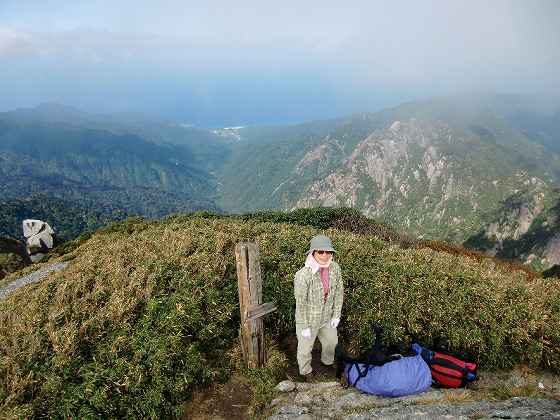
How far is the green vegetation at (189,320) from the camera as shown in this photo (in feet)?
18.9

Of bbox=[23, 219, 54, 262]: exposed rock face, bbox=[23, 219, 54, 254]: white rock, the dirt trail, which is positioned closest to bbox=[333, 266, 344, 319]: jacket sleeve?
the dirt trail

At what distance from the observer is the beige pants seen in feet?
23.4

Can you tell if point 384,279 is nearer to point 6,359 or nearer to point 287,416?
point 287,416

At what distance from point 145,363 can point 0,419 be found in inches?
78.1

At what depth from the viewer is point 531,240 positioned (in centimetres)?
16188

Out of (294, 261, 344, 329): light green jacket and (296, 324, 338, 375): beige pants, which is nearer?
(294, 261, 344, 329): light green jacket

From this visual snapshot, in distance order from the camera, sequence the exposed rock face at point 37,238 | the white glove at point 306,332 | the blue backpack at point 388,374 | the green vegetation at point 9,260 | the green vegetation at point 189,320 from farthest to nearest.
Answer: the exposed rock face at point 37,238 → the green vegetation at point 9,260 → the white glove at point 306,332 → the blue backpack at point 388,374 → the green vegetation at point 189,320

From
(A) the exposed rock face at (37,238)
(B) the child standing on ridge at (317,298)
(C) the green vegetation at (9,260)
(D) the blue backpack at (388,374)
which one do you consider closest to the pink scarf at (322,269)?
(B) the child standing on ridge at (317,298)

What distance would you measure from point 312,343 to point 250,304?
145cm

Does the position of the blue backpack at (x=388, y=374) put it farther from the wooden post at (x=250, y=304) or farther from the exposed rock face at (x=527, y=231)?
the exposed rock face at (x=527, y=231)

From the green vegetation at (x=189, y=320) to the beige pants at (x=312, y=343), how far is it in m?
0.54

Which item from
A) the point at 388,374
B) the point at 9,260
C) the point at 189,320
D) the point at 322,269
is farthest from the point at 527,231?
the point at 189,320

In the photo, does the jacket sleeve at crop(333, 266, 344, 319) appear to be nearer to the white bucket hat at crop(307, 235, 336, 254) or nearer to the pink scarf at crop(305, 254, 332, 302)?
the pink scarf at crop(305, 254, 332, 302)

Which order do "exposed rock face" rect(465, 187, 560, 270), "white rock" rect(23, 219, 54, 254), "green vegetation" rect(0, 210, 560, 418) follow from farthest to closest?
"exposed rock face" rect(465, 187, 560, 270) < "white rock" rect(23, 219, 54, 254) < "green vegetation" rect(0, 210, 560, 418)
